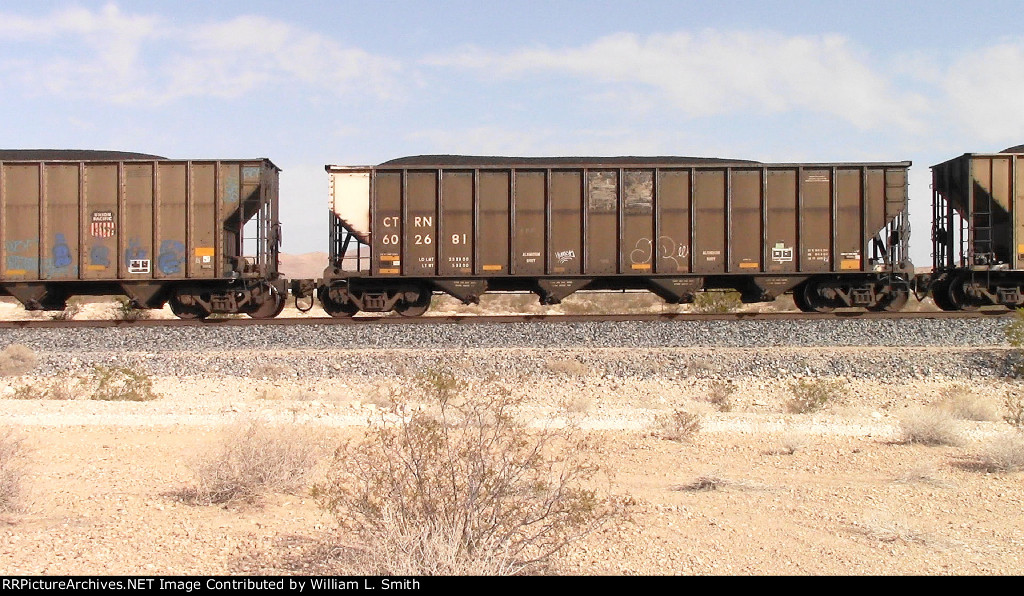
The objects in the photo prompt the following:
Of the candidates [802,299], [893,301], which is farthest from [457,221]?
[893,301]

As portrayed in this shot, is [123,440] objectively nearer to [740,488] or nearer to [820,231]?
[740,488]

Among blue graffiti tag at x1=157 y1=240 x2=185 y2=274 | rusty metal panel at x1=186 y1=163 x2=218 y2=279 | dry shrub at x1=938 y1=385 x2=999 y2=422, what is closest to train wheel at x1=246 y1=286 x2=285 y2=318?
rusty metal panel at x1=186 y1=163 x2=218 y2=279

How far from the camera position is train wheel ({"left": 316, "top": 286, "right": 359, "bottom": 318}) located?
1808cm

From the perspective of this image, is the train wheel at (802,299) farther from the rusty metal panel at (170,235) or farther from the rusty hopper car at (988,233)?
the rusty metal panel at (170,235)

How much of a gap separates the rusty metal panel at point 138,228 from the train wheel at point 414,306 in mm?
5226

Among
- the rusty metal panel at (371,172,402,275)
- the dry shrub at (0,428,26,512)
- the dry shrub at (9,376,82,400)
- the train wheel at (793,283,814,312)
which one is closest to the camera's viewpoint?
the dry shrub at (0,428,26,512)

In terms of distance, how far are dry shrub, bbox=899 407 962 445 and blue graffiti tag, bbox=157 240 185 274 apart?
14.2 m

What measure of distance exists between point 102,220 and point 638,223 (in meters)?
11.3

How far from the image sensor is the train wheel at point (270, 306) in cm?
1830

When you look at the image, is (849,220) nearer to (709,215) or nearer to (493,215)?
(709,215)

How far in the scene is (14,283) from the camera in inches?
699

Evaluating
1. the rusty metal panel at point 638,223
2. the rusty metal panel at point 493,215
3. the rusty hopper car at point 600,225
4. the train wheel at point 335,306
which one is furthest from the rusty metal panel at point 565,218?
the train wheel at point 335,306

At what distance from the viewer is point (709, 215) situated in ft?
58.9

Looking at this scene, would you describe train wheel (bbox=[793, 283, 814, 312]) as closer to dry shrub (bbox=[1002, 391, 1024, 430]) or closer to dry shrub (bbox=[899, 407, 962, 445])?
dry shrub (bbox=[1002, 391, 1024, 430])
